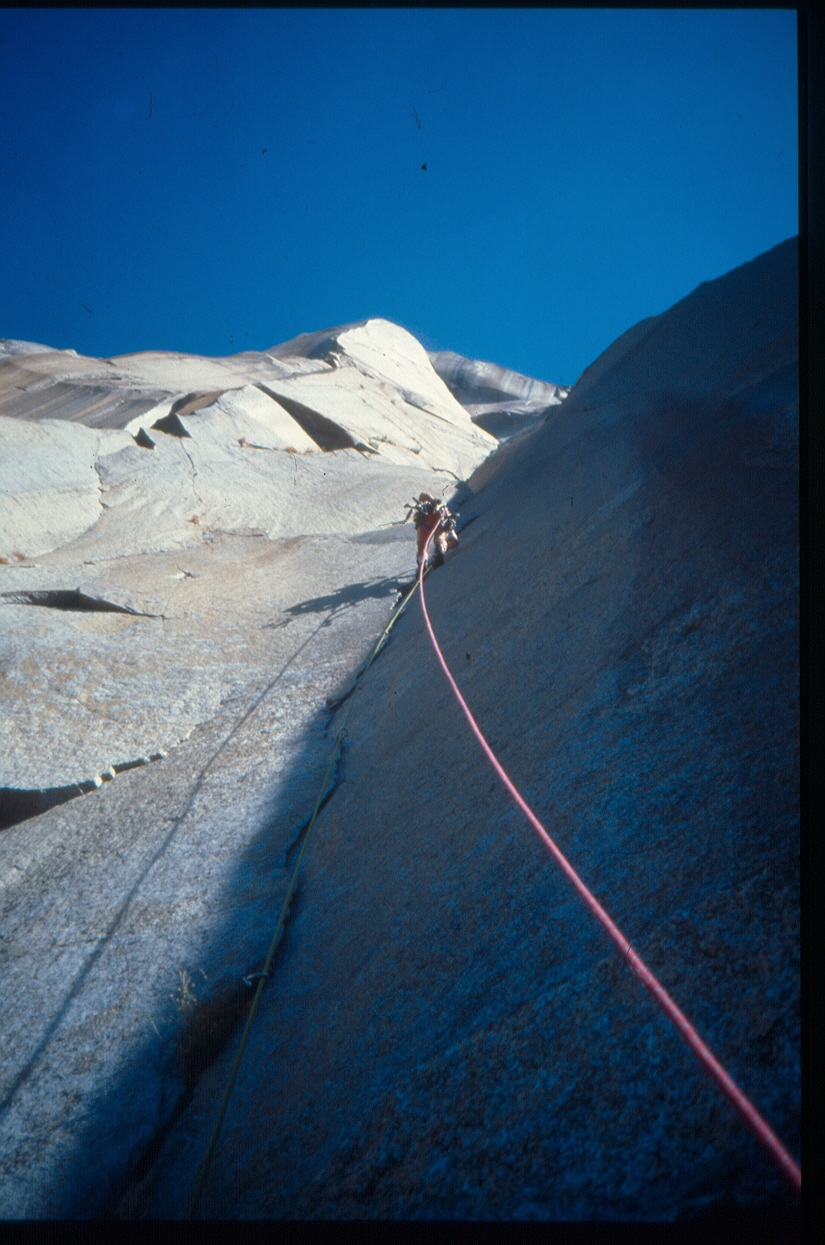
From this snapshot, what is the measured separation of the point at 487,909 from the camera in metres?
2.17

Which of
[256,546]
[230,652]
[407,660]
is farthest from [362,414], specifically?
[407,660]

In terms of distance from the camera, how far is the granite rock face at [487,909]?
1413 mm

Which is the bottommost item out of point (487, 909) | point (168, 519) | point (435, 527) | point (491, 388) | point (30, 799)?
point (487, 909)

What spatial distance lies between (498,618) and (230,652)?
2988 millimetres

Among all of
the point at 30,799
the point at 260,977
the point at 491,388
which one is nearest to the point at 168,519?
the point at 30,799

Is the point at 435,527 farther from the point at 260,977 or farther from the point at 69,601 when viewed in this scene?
the point at 260,977

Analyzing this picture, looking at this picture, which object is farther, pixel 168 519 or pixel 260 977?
pixel 168 519

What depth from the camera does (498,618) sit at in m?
4.66

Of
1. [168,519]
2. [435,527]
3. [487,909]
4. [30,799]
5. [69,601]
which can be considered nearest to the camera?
[487,909]

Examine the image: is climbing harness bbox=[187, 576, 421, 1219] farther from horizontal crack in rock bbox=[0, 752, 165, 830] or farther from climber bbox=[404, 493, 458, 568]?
climber bbox=[404, 493, 458, 568]

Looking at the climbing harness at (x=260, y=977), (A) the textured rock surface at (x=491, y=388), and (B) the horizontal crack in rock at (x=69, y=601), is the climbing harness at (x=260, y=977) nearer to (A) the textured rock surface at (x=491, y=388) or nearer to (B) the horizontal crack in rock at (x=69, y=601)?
(B) the horizontal crack in rock at (x=69, y=601)

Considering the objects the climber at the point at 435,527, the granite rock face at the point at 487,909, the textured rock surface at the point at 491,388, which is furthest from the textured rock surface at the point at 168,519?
the textured rock surface at the point at 491,388

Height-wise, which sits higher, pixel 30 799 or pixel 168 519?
pixel 168 519

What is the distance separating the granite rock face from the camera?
141 centimetres
